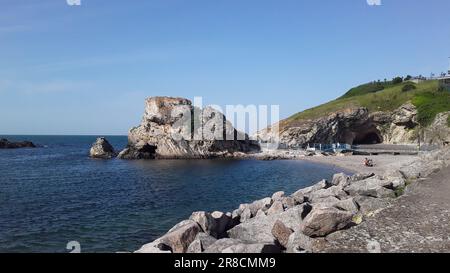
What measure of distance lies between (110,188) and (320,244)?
37905mm

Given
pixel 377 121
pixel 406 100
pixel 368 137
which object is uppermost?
pixel 406 100

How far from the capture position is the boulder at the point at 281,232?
55.0ft

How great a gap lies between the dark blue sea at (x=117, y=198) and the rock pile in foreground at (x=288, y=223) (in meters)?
6.23

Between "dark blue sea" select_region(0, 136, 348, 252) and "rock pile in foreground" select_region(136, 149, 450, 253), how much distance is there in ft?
20.4

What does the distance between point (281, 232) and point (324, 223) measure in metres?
2.20

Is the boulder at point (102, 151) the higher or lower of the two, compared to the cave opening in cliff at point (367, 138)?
lower

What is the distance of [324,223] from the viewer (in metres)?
15.5

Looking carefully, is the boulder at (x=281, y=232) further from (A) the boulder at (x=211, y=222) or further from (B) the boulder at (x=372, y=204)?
(B) the boulder at (x=372, y=204)

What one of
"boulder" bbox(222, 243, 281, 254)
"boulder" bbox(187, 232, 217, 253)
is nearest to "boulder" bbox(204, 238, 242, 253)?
"boulder" bbox(222, 243, 281, 254)

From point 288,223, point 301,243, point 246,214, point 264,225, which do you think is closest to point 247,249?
point 301,243

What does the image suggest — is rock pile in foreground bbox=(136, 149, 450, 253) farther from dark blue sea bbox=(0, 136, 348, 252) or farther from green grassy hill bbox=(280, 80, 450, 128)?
green grassy hill bbox=(280, 80, 450, 128)

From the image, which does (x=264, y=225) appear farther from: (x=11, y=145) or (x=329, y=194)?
(x=11, y=145)

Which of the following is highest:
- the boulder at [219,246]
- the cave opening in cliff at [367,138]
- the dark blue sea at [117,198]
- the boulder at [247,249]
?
the cave opening in cliff at [367,138]

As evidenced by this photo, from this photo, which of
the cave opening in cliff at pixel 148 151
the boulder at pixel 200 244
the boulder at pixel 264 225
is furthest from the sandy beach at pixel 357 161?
the boulder at pixel 200 244
